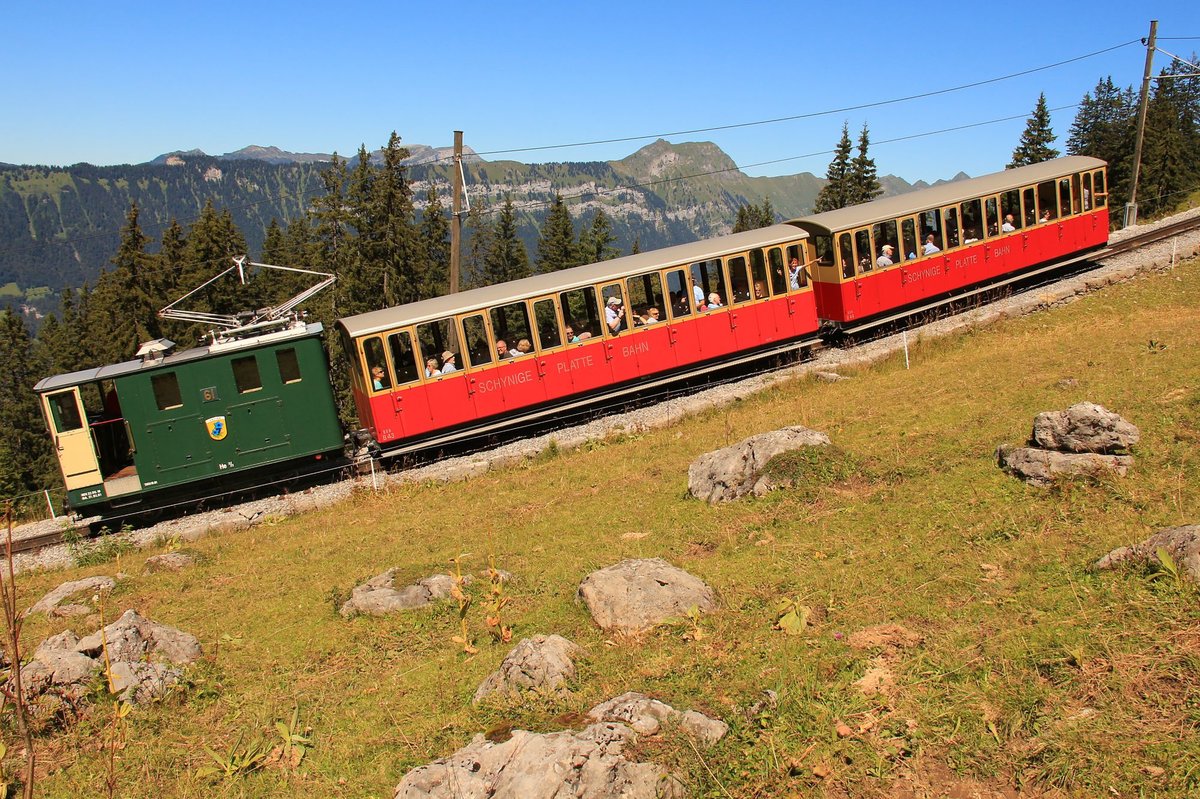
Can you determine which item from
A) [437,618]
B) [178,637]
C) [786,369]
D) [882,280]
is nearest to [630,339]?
[786,369]

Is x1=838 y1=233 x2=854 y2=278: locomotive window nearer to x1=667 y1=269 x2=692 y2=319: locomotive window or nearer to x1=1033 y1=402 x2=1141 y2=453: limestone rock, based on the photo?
x1=667 y1=269 x2=692 y2=319: locomotive window

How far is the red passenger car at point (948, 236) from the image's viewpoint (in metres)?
21.5

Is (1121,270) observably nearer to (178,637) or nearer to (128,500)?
(178,637)

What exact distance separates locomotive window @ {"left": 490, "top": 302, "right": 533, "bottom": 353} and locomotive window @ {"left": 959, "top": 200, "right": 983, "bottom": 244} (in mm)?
13072

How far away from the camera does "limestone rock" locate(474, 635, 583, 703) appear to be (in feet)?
22.2

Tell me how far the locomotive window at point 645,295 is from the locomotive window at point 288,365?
783cm

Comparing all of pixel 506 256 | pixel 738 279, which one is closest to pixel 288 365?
pixel 738 279

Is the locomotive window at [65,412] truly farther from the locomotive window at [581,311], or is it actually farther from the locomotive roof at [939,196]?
the locomotive roof at [939,196]

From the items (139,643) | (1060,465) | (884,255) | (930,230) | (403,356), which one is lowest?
(139,643)

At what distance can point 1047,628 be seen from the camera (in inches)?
248

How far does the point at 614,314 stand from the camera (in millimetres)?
19172

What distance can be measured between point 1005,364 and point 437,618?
12.4 meters

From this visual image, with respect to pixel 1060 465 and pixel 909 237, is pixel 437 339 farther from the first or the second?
pixel 909 237

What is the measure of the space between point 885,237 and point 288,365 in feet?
51.8
